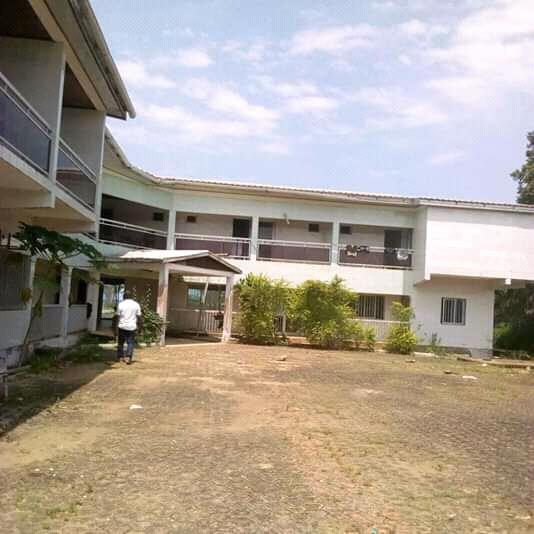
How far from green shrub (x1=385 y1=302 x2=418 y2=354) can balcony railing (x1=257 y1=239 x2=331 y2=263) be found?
4122 millimetres

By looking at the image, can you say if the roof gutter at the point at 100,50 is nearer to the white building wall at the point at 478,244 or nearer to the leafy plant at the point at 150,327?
Result: the leafy plant at the point at 150,327

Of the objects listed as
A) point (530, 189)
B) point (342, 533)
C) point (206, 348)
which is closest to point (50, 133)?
point (342, 533)

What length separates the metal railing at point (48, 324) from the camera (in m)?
13.2

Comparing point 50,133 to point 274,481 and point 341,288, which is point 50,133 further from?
point 341,288

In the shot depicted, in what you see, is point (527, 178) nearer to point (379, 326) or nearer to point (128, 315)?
point (379, 326)

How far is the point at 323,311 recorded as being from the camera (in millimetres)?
21625

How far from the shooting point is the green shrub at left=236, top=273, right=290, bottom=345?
21172 mm

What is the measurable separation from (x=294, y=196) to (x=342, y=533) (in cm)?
2124

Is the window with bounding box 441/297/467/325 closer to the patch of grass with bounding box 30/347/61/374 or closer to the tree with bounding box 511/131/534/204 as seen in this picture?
the tree with bounding box 511/131/534/204

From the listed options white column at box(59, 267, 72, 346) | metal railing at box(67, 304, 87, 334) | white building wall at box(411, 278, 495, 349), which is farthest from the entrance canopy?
white building wall at box(411, 278, 495, 349)

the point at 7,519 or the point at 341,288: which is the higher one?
the point at 341,288

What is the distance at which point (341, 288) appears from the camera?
71.4 feet

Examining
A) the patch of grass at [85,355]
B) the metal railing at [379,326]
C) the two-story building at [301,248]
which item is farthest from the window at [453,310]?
the patch of grass at [85,355]

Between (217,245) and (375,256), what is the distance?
7.00 m
